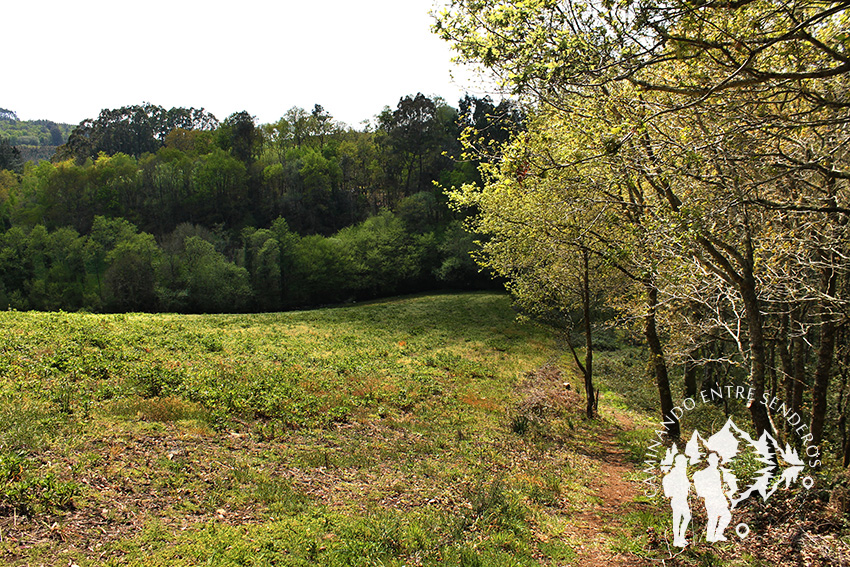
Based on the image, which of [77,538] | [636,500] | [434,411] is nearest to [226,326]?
[434,411]

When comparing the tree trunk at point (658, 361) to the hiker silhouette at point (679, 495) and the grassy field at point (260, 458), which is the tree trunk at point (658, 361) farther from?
the hiker silhouette at point (679, 495)

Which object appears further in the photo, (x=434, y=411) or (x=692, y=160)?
(x=434, y=411)

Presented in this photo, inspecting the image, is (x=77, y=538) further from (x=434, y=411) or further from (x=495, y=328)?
(x=495, y=328)

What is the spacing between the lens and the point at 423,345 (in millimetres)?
25422

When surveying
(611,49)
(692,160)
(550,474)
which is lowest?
(550,474)

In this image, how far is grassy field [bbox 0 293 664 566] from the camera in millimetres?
6207

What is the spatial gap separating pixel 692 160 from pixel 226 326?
2303 cm

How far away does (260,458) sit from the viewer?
360 inches

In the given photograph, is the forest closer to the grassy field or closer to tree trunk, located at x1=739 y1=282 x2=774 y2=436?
tree trunk, located at x1=739 y1=282 x2=774 y2=436
